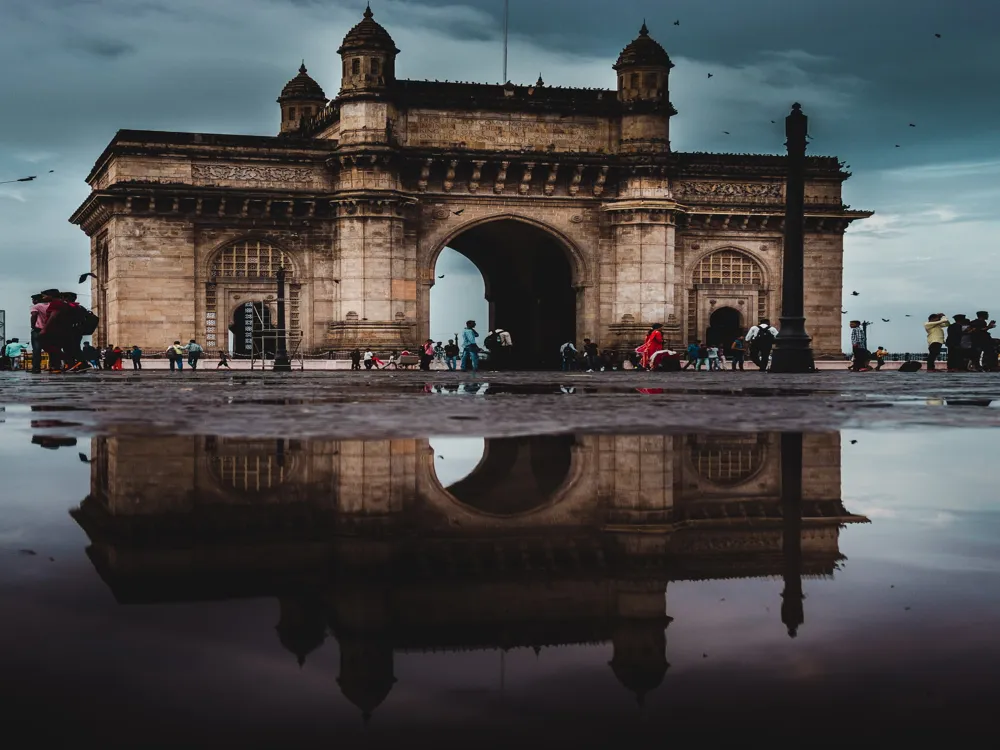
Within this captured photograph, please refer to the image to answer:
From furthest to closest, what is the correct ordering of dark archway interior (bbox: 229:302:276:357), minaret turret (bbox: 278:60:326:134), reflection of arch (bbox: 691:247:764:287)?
minaret turret (bbox: 278:60:326:134) < reflection of arch (bbox: 691:247:764:287) < dark archway interior (bbox: 229:302:276:357)

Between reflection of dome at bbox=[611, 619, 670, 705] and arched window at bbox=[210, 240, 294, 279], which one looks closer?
reflection of dome at bbox=[611, 619, 670, 705]

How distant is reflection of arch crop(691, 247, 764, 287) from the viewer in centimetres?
4006

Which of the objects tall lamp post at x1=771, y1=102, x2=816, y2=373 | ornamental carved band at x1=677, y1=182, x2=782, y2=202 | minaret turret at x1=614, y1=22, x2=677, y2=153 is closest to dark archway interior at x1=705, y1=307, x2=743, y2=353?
ornamental carved band at x1=677, y1=182, x2=782, y2=202

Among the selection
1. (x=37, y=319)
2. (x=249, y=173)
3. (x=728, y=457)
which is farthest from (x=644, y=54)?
(x=728, y=457)

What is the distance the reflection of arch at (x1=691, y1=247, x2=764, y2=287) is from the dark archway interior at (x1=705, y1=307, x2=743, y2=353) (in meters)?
1.08

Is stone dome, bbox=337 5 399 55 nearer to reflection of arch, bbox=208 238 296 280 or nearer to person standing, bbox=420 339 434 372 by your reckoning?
reflection of arch, bbox=208 238 296 280

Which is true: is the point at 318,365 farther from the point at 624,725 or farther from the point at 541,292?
the point at 624,725

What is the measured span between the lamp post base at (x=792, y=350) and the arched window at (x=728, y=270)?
13.4 meters

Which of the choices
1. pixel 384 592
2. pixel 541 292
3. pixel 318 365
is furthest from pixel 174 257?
pixel 384 592

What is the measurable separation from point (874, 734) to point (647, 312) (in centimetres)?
3669

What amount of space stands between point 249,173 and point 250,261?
274cm

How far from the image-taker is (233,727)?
1.52 meters

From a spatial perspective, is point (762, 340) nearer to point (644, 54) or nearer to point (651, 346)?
point (651, 346)

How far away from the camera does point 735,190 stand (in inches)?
1575
